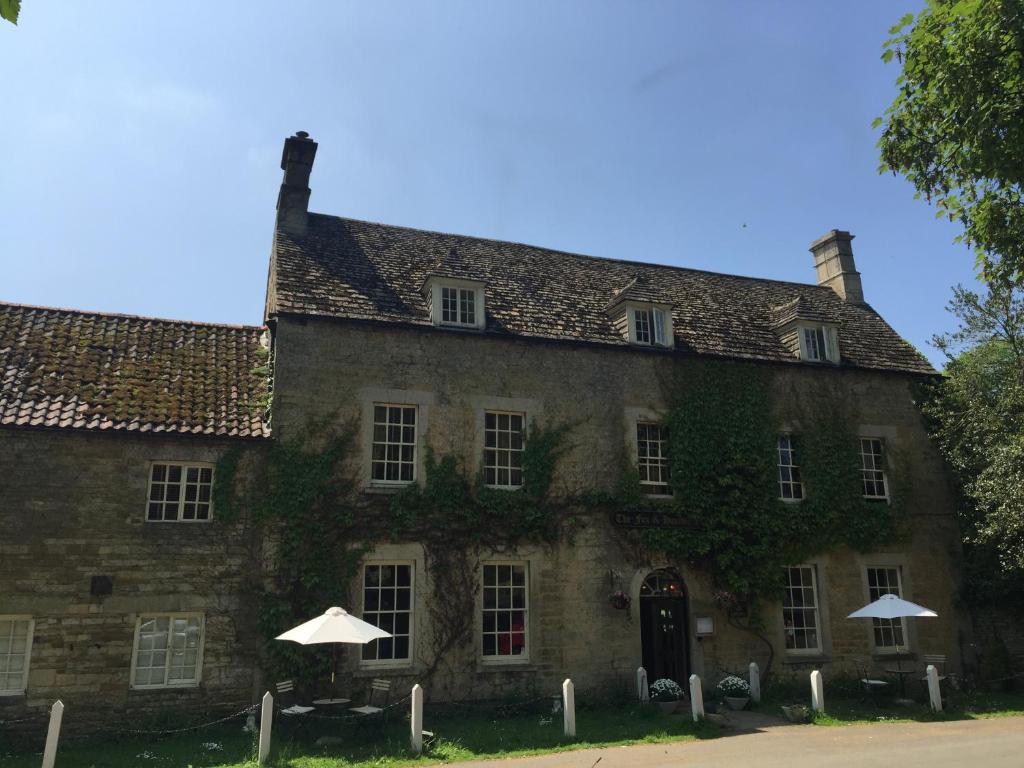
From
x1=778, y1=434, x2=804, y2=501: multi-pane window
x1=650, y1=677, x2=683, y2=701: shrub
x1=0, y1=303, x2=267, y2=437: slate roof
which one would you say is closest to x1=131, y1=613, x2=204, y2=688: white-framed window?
x1=0, y1=303, x2=267, y2=437: slate roof

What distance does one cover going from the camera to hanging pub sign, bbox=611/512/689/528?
18.1 meters

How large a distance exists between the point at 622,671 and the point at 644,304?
9.22m

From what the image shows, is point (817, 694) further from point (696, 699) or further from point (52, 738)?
point (52, 738)

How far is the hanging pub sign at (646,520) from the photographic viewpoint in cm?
1806

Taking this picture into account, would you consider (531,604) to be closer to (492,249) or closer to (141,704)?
(141,704)

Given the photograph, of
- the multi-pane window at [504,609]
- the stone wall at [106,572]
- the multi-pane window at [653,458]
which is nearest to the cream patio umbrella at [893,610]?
the multi-pane window at [653,458]

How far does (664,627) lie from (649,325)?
7.73 metres

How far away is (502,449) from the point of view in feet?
59.0

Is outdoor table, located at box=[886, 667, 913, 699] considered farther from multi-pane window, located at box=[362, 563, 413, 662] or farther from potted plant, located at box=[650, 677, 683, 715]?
multi-pane window, located at box=[362, 563, 413, 662]

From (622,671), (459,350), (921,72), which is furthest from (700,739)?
(921,72)

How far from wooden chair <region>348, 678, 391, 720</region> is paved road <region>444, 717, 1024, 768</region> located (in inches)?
91.2

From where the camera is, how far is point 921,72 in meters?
12.6

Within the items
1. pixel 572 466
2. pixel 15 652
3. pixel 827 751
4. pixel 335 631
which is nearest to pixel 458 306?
pixel 572 466

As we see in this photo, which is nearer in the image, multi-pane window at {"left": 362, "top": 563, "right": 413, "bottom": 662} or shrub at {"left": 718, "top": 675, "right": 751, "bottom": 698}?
multi-pane window at {"left": 362, "top": 563, "right": 413, "bottom": 662}
